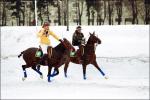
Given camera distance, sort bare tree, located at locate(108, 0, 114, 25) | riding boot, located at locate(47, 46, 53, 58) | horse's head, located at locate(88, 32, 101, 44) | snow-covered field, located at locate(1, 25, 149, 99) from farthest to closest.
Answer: bare tree, located at locate(108, 0, 114, 25) < horse's head, located at locate(88, 32, 101, 44) < riding boot, located at locate(47, 46, 53, 58) < snow-covered field, located at locate(1, 25, 149, 99)

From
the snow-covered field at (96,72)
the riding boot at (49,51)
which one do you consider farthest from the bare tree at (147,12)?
the riding boot at (49,51)

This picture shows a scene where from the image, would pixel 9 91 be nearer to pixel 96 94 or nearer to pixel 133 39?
pixel 96 94

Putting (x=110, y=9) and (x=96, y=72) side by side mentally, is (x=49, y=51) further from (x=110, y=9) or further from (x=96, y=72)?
(x=110, y=9)

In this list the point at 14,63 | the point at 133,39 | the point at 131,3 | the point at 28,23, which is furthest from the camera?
the point at 28,23

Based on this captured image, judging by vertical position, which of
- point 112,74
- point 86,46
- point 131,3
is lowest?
point 112,74

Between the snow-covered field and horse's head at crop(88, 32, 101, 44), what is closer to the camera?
the snow-covered field

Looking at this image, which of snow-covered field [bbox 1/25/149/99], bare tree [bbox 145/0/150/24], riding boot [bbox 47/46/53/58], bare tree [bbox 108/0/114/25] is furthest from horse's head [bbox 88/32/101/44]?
bare tree [bbox 108/0/114/25]

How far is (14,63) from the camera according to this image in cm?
2989

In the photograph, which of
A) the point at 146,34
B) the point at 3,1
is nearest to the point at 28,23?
the point at 3,1

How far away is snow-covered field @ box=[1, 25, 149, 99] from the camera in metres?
16.8

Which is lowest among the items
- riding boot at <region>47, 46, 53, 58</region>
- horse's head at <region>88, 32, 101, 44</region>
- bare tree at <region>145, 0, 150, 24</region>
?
riding boot at <region>47, 46, 53, 58</region>

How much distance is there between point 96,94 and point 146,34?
23.5 m

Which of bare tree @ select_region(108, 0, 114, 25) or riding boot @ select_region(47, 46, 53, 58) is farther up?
bare tree @ select_region(108, 0, 114, 25)

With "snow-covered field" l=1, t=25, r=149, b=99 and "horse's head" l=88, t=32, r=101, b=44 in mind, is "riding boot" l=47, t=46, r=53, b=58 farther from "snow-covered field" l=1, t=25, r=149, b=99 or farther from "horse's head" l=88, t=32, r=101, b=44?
"horse's head" l=88, t=32, r=101, b=44
